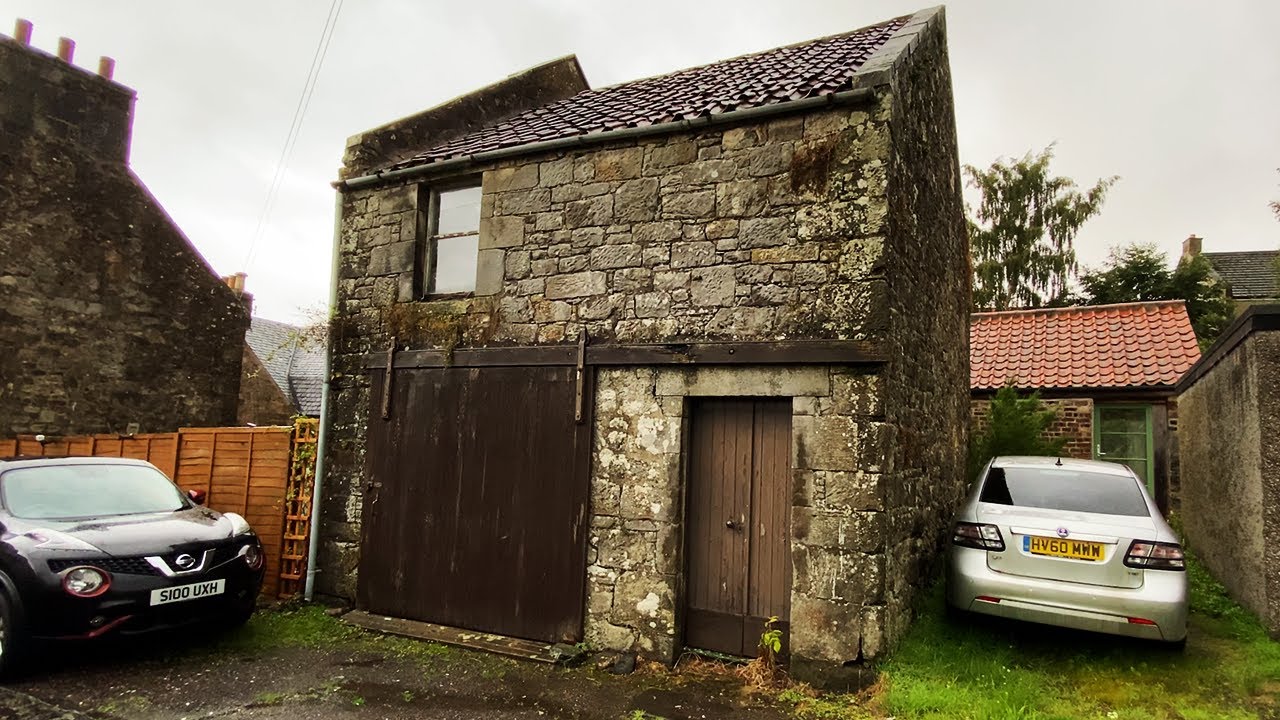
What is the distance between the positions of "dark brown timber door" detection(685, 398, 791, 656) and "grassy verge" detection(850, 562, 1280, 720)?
105 cm

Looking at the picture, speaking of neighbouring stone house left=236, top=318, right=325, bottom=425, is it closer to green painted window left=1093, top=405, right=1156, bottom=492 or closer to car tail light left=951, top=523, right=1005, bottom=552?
car tail light left=951, top=523, right=1005, bottom=552

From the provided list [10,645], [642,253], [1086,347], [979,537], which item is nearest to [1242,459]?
[979,537]

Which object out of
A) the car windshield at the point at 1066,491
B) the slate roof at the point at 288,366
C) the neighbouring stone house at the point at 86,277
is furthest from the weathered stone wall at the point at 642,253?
the slate roof at the point at 288,366

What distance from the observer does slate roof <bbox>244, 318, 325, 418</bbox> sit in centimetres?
2111

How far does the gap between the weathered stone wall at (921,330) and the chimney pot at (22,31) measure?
14.0 meters

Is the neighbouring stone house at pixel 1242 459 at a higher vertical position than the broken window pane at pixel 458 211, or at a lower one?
lower

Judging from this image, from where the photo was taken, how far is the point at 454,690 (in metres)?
5.31

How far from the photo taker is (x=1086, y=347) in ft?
42.1

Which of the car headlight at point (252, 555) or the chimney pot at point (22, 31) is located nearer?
the car headlight at point (252, 555)

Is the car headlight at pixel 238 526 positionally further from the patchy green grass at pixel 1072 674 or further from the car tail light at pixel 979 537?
the car tail light at pixel 979 537

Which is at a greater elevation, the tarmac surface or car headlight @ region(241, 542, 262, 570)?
car headlight @ region(241, 542, 262, 570)

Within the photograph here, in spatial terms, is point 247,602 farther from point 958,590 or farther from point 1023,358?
point 1023,358

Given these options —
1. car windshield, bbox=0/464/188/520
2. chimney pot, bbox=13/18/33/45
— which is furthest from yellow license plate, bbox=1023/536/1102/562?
chimney pot, bbox=13/18/33/45

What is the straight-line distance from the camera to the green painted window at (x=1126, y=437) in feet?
37.2
